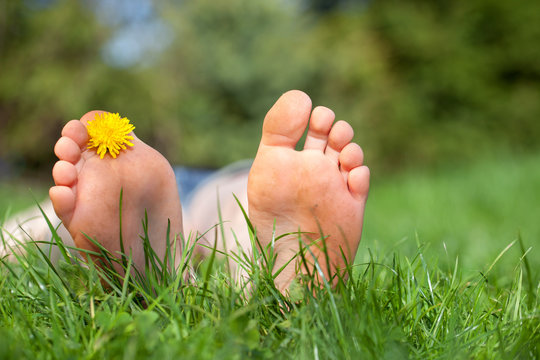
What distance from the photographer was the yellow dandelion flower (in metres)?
0.89

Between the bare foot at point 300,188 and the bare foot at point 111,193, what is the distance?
A: 0.59ft

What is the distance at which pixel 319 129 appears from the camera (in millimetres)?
993

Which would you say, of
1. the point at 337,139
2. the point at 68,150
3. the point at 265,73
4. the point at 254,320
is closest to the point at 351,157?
the point at 337,139

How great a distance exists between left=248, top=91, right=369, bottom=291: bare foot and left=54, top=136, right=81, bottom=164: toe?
33 cm

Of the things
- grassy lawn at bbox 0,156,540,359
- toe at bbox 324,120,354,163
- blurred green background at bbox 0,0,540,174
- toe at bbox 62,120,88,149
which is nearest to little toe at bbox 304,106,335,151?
toe at bbox 324,120,354,163

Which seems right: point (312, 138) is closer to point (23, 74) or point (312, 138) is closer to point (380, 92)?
point (23, 74)

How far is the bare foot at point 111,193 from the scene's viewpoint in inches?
32.9

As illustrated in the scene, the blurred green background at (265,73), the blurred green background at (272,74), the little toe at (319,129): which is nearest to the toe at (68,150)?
the little toe at (319,129)

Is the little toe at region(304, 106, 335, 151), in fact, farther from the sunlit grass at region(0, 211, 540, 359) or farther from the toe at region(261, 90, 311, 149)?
the sunlit grass at region(0, 211, 540, 359)

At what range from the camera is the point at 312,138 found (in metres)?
1.00

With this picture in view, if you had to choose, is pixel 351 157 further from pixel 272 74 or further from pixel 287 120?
pixel 272 74

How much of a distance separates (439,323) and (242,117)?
774 centimetres

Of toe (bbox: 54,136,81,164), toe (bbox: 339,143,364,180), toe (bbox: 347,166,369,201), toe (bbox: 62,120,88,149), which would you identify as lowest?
toe (bbox: 347,166,369,201)

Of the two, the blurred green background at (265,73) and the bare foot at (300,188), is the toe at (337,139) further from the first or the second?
the blurred green background at (265,73)
